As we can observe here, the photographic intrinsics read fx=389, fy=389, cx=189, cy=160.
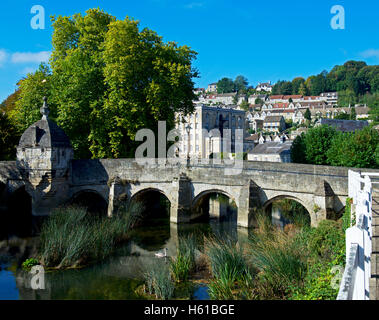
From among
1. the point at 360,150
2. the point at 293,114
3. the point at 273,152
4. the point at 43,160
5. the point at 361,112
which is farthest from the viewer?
the point at 293,114

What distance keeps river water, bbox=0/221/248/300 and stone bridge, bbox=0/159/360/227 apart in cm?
260

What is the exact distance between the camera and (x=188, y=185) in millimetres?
23859

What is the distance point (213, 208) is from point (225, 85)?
161 metres

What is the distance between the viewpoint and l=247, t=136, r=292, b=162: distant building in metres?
49.1

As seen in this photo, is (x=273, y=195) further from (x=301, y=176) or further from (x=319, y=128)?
(x=319, y=128)

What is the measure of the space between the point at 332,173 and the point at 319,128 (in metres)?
11.3

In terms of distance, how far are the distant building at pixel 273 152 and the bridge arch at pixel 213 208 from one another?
19482mm

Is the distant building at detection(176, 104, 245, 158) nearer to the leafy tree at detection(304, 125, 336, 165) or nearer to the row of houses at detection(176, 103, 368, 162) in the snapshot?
the row of houses at detection(176, 103, 368, 162)

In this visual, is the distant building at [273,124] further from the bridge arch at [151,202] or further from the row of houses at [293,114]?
the bridge arch at [151,202]

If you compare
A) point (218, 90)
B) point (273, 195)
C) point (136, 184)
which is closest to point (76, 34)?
point (136, 184)

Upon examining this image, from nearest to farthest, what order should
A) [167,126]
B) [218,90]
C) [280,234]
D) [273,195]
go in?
[280,234] → [273,195] → [167,126] → [218,90]

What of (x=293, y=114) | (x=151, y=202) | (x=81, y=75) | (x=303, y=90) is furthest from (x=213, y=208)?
(x=303, y=90)

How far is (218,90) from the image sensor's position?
188m

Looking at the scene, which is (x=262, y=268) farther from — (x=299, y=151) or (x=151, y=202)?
(x=299, y=151)
